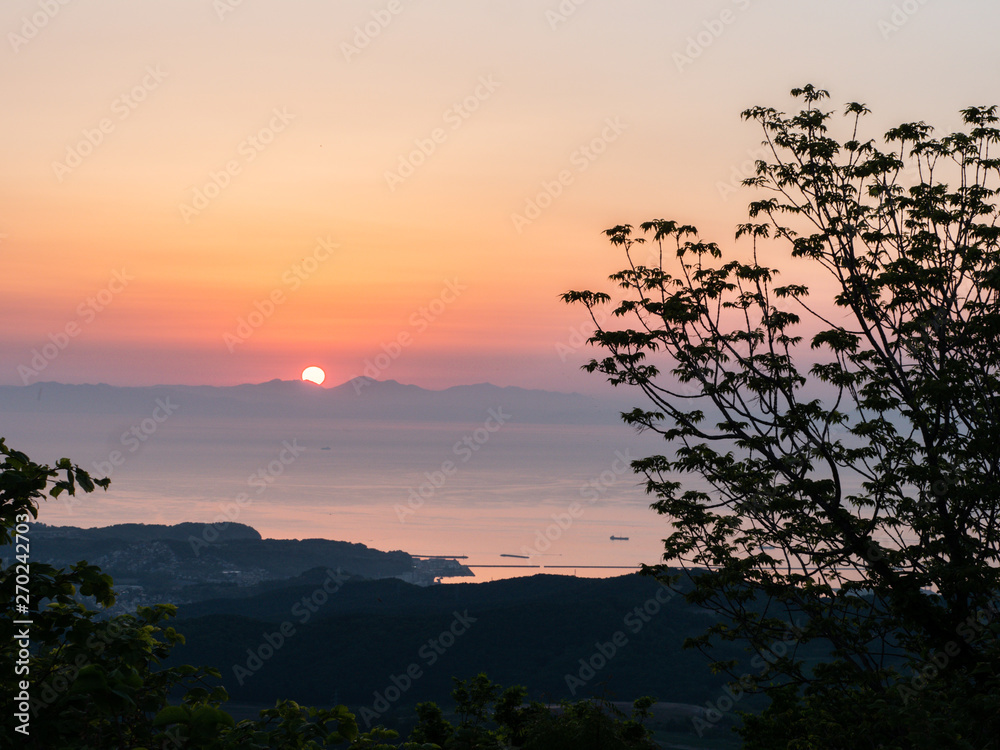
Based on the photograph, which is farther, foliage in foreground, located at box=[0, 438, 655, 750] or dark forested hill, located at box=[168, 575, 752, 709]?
dark forested hill, located at box=[168, 575, 752, 709]

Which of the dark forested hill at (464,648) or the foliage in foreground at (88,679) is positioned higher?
the foliage in foreground at (88,679)

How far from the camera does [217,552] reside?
12050cm

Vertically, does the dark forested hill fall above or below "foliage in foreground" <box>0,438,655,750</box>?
below

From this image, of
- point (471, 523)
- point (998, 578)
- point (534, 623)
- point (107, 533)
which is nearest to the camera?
point (998, 578)

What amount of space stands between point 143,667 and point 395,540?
142856 millimetres

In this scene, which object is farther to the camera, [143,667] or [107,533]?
[107,533]

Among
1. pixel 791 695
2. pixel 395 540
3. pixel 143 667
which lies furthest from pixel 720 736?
pixel 395 540

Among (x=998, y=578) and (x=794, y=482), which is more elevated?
(x=794, y=482)

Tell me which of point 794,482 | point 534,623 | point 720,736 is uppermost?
point 794,482

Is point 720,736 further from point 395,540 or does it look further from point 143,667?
point 395,540

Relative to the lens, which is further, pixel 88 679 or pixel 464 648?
pixel 464 648

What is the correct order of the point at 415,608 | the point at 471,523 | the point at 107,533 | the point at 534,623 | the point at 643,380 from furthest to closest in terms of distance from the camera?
1. the point at 471,523
2. the point at 107,533
3. the point at 415,608
4. the point at 534,623
5. the point at 643,380

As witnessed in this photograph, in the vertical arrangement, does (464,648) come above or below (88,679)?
below

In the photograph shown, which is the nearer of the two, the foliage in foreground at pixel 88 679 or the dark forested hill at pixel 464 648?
the foliage in foreground at pixel 88 679
